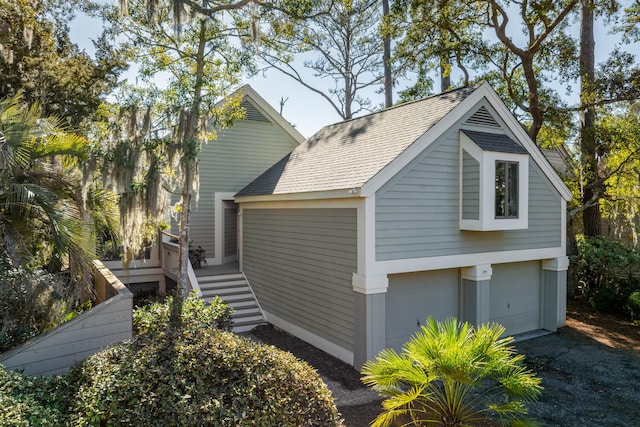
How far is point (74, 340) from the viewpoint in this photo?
20.9ft

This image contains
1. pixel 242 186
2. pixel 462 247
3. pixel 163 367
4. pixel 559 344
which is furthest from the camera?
pixel 242 186

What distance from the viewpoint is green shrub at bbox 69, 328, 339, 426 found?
441cm

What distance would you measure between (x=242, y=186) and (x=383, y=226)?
7.49m

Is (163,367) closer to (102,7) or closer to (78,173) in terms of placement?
(78,173)

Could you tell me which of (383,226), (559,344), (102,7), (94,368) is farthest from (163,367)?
(102,7)

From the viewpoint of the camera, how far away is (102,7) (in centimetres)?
1259

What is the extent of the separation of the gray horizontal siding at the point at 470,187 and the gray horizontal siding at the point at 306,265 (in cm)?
263

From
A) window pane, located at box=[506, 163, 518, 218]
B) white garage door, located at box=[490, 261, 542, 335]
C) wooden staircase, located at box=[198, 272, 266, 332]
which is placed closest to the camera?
window pane, located at box=[506, 163, 518, 218]

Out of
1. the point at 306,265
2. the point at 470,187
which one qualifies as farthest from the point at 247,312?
the point at 470,187

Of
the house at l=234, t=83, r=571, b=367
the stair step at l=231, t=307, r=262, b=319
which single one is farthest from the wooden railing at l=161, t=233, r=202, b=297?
the house at l=234, t=83, r=571, b=367

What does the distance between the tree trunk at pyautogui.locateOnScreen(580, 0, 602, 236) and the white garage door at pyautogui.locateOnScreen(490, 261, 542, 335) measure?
16.1 ft

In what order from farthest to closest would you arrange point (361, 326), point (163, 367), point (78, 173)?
point (78, 173), point (361, 326), point (163, 367)

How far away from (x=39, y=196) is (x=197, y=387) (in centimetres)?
483

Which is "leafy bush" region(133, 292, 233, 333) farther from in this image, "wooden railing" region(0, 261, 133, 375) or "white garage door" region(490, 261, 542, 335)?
"white garage door" region(490, 261, 542, 335)
